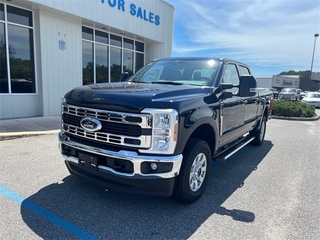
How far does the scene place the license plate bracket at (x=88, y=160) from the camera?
2.92m

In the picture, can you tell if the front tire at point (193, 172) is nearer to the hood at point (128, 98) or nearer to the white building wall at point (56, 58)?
the hood at point (128, 98)

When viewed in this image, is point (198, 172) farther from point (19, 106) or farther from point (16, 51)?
point (16, 51)

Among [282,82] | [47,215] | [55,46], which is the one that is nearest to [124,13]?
[55,46]

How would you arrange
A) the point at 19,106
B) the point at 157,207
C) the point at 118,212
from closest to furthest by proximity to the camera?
the point at 118,212 → the point at 157,207 → the point at 19,106

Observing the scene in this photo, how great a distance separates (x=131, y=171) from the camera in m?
2.73

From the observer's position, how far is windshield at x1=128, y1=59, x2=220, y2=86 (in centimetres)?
397

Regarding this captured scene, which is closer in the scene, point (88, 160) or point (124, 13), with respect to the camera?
point (88, 160)

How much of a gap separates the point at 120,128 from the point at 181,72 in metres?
1.88

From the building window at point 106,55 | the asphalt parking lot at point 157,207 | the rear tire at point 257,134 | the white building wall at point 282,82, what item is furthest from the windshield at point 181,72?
the white building wall at point 282,82

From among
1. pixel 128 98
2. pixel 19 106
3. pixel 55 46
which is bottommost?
pixel 19 106

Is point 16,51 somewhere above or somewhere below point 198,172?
above

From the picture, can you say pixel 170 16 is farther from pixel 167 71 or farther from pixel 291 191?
pixel 291 191

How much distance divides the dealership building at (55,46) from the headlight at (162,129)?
25.4 feet

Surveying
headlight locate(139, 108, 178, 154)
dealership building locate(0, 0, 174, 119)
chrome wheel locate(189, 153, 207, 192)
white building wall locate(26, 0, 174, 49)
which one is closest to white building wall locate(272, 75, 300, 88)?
white building wall locate(26, 0, 174, 49)
